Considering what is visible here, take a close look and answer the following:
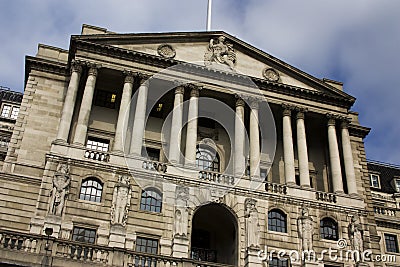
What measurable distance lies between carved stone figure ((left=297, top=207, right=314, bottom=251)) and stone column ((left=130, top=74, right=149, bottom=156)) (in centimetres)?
1385

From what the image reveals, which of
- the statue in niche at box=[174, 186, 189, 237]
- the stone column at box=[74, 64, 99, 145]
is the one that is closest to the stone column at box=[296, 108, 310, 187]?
the statue in niche at box=[174, 186, 189, 237]

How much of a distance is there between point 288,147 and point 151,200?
44.7 feet

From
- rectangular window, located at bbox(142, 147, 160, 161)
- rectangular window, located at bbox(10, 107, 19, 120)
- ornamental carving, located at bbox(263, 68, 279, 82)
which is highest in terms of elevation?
rectangular window, located at bbox(10, 107, 19, 120)

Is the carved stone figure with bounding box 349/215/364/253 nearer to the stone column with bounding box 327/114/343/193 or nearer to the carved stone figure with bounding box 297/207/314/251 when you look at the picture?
the stone column with bounding box 327/114/343/193

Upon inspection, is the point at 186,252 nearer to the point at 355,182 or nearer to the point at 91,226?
the point at 91,226

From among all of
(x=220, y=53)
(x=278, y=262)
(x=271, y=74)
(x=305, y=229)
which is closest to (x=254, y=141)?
(x=271, y=74)

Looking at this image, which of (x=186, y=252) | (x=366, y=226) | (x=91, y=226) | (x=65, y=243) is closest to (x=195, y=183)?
(x=186, y=252)

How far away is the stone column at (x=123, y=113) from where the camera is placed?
42.1m

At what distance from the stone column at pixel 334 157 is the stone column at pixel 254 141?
7.00 meters

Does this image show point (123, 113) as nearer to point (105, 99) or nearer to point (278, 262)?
point (105, 99)

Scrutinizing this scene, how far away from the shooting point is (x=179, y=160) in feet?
142

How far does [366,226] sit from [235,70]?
17.9 metres

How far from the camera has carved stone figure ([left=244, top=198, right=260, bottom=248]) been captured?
3906cm

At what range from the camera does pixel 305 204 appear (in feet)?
141
